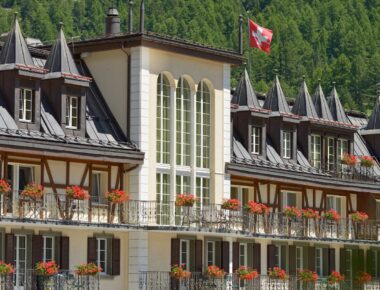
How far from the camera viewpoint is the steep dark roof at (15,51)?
2370 inches

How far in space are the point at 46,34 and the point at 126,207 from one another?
374 feet

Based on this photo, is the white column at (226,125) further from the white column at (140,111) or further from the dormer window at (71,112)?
the dormer window at (71,112)

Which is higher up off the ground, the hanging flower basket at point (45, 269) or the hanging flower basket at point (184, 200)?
the hanging flower basket at point (184, 200)

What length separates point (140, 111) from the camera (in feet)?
211

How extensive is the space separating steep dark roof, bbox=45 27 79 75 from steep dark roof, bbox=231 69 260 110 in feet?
38.4

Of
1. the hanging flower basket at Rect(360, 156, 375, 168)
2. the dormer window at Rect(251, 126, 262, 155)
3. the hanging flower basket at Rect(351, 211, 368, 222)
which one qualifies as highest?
the dormer window at Rect(251, 126, 262, 155)

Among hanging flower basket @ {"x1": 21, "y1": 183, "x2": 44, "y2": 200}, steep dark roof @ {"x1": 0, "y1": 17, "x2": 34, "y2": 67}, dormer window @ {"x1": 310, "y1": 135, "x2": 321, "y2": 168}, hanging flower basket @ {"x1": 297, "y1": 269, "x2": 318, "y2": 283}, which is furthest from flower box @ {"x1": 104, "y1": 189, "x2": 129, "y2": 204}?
dormer window @ {"x1": 310, "y1": 135, "x2": 321, "y2": 168}

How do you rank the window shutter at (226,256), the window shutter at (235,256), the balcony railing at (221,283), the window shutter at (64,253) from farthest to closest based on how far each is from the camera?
the window shutter at (235,256) < the window shutter at (226,256) < the balcony railing at (221,283) < the window shutter at (64,253)

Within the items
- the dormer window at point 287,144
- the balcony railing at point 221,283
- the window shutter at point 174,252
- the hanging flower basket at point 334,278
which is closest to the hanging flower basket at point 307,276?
the balcony railing at point 221,283

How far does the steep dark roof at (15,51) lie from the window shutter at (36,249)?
6.46 metres

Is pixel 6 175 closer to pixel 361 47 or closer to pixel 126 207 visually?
pixel 126 207

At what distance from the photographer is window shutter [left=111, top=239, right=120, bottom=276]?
208 feet

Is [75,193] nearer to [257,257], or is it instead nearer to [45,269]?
[45,269]

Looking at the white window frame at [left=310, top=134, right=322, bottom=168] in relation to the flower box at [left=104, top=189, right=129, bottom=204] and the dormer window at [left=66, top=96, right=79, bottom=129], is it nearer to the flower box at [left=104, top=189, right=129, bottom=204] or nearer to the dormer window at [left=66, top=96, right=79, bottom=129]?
the flower box at [left=104, top=189, right=129, bottom=204]
